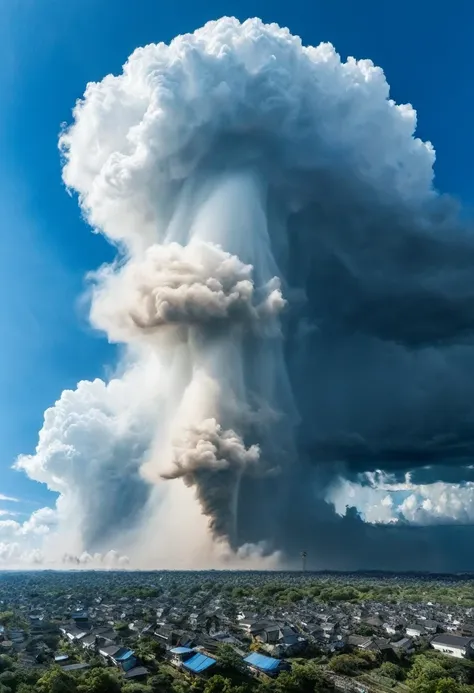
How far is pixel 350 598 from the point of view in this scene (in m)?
96.0

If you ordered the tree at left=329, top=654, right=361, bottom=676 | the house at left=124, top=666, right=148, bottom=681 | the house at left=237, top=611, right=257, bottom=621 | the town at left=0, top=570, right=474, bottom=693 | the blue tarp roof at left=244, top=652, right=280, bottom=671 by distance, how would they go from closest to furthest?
the town at left=0, top=570, right=474, bottom=693
the house at left=124, top=666, right=148, bottom=681
the blue tarp roof at left=244, top=652, right=280, bottom=671
the tree at left=329, top=654, right=361, bottom=676
the house at left=237, top=611, right=257, bottom=621

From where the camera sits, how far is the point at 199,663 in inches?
1825

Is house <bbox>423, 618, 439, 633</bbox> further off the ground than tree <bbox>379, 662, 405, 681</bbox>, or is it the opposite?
house <bbox>423, 618, 439, 633</bbox>

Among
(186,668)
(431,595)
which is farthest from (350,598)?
(186,668)

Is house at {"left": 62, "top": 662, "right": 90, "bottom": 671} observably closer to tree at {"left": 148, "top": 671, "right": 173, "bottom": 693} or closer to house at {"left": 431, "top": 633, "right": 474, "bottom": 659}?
tree at {"left": 148, "top": 671, "right": 173, "bottom": 693}

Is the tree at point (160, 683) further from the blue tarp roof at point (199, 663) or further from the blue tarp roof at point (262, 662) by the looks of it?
the blue tarp roof at point (262, 662)

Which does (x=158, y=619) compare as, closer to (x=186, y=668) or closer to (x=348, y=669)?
(x=186, y=668)

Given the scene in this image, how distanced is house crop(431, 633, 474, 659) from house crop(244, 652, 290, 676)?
18.4 metres

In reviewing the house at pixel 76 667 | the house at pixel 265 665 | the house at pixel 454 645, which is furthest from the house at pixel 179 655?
the house at pixel 454 645

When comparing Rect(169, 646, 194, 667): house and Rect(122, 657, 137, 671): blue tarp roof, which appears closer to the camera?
Rect(122, 657, 137, 671): blue tarp roof

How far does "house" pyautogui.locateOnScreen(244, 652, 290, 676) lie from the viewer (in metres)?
46.0

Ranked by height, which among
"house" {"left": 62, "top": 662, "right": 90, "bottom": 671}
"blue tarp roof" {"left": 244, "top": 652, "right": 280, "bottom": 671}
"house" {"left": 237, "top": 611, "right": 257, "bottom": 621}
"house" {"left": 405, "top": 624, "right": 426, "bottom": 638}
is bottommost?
"house" {"left": 62, "top": 662, "right": 90, "bottom": 671}

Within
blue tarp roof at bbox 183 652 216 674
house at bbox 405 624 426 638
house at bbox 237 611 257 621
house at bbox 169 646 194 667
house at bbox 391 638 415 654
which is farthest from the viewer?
house at bbox 237 611 257 621

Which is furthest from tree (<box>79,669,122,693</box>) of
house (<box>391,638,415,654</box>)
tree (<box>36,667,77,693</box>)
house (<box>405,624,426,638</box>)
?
house (<box>405,624,426,638</box>)
